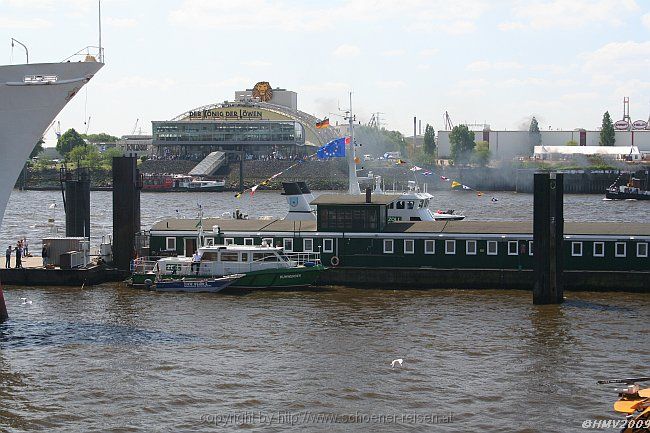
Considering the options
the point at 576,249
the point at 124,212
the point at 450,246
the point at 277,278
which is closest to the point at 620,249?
the point at 576,249

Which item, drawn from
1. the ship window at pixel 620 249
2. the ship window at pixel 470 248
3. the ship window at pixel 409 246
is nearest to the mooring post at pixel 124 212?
the ship window at pixel 409 246

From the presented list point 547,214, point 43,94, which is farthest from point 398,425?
point 43,94

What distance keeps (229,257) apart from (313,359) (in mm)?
14927

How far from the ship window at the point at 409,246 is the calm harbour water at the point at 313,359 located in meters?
3.05

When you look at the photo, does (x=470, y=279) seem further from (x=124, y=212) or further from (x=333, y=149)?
(x=124, y=212)

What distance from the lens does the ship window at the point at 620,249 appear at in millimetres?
49531

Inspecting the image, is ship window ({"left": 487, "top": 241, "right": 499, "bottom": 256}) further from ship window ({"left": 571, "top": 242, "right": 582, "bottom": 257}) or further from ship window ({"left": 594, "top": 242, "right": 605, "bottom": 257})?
ship window ({"left": 594, "top": 242, "right": 605, "bottom": 257})

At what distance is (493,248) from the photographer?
166 ft

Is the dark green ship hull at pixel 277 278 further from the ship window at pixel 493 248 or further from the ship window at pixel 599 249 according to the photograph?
the ship window at pixel 599 249

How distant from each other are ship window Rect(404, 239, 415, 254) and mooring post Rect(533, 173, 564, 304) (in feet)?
26.8

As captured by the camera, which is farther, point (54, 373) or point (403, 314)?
point (403, 314)

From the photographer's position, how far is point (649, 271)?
1941 inches

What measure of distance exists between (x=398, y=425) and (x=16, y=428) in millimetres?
10729

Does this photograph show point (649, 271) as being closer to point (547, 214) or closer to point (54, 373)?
point (547, 214)
